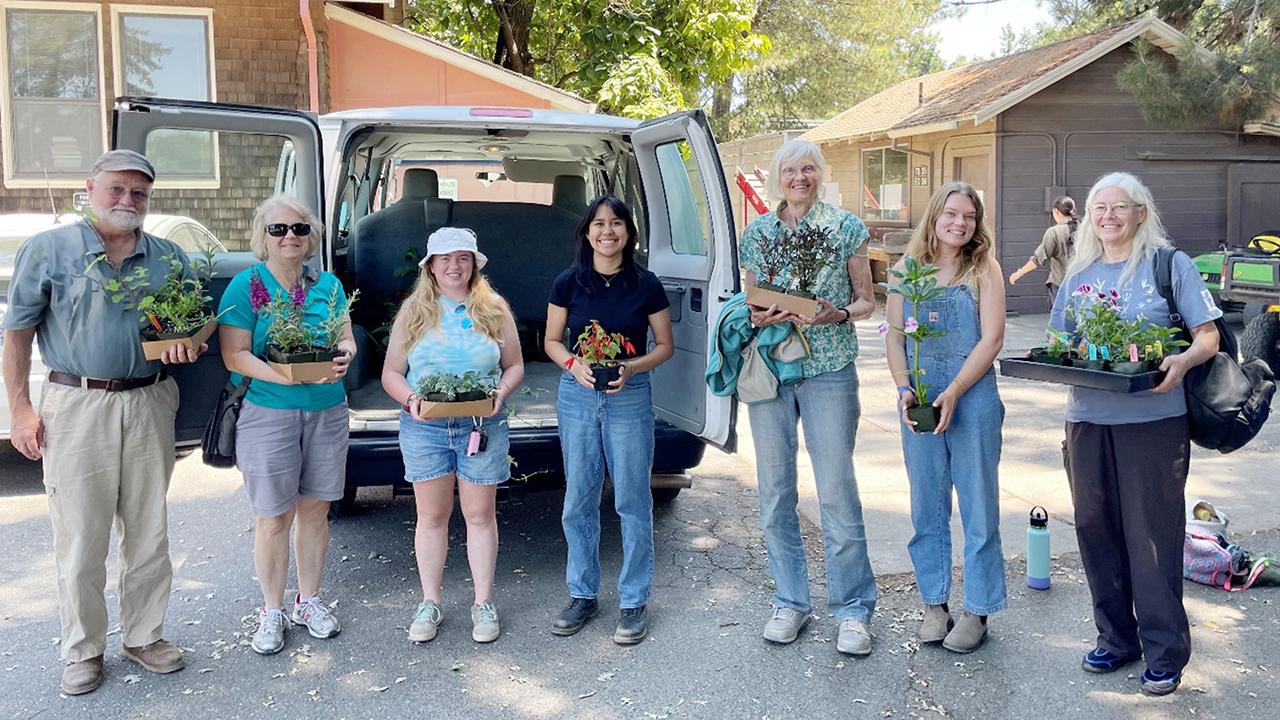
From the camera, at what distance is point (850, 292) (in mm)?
4312

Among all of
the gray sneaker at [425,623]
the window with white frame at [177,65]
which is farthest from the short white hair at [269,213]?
the window with white frame at [177,65]

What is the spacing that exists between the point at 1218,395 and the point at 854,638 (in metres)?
1.52

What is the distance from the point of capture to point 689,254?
5500 millimetres

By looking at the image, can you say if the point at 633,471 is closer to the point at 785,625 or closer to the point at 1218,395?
the point at 785,625

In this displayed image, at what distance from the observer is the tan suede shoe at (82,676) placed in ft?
13.1

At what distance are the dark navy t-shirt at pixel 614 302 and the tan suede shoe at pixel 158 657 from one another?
1.88 meters

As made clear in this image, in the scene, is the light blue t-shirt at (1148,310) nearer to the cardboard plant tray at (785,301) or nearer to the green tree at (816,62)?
the cardboard plant tray at (785,301)

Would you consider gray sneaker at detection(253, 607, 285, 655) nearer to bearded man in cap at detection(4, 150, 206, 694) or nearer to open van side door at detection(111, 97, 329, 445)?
bearded man in cap at detection(4, 150, 206, 694)

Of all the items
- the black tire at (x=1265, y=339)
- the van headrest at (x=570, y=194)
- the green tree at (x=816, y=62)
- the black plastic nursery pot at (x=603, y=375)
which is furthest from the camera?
the green tree at (x=816, y=62)

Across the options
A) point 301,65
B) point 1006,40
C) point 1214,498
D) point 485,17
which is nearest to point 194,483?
point 1214,498

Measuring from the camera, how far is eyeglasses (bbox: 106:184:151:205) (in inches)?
157

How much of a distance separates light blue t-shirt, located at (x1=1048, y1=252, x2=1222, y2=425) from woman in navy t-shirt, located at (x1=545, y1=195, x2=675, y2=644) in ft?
5.29

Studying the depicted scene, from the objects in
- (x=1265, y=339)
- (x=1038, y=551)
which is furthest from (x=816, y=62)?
(x=1038, y=551)

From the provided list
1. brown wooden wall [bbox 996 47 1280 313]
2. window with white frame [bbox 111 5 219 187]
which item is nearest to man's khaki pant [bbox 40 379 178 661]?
window with white frame [bbox 111 5 219 187]
